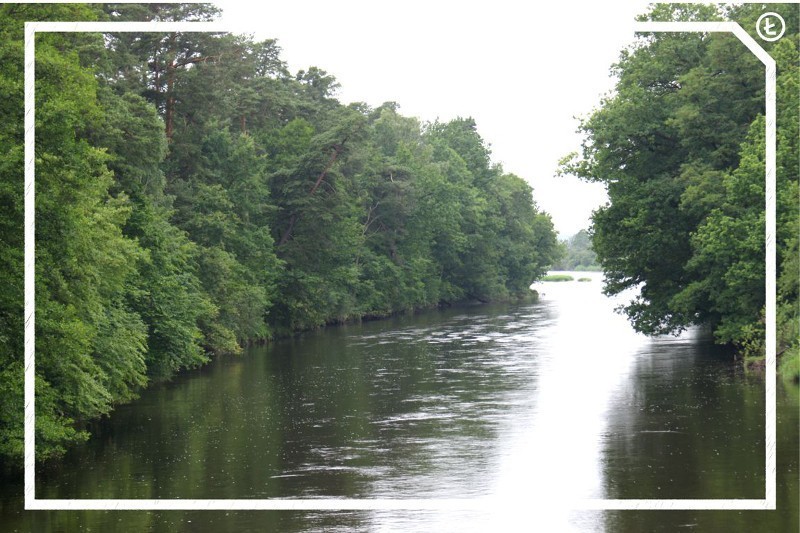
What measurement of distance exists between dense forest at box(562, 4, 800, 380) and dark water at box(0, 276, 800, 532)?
262cm

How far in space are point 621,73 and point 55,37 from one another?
98.8ft

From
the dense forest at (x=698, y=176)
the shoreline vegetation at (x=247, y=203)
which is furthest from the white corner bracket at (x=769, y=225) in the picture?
the dense forest at (x=698, y=176)

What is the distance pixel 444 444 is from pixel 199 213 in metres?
27.3

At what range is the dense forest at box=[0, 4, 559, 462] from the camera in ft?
74.0

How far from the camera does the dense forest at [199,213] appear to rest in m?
22.6

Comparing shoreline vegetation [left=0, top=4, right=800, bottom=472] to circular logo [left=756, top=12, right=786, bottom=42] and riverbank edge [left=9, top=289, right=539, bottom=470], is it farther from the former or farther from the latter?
circular logo [left=756, top=12, right=786, bottom=42]

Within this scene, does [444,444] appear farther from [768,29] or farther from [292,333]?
[292,333]

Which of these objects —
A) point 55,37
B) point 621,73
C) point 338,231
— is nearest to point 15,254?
point 55,37

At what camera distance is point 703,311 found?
44.3 metres

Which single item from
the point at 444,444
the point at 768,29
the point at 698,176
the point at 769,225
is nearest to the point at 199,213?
the point at 698,176

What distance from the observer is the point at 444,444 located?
84.7ft

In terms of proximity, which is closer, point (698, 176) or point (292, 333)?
point (698, 176)

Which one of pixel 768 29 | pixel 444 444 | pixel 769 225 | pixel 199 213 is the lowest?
pixel 444 444

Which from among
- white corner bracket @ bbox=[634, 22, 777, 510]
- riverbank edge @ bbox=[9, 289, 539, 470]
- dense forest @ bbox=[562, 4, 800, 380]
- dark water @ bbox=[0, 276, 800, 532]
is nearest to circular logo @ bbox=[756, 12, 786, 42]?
white corner bracket @ bbox=[634, 22, 777, 510]
